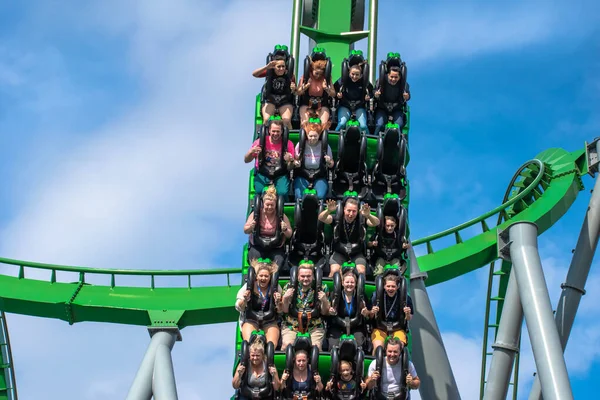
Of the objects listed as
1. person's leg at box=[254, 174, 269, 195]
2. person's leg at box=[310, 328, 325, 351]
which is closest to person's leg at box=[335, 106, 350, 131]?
person's leg at box=[254, 174, 269, 195]

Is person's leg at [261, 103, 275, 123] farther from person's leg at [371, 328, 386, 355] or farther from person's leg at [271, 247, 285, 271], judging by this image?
person's leg at [371, 328, 386, 355]

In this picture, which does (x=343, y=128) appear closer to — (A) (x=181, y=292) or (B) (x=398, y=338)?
(B) (x=398, y=338)

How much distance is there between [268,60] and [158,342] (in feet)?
8.91

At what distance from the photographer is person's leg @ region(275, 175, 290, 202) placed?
767cm

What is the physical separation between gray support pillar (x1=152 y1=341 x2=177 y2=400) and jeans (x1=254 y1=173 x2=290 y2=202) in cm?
180

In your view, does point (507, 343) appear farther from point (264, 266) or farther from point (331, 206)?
point (264, 266)

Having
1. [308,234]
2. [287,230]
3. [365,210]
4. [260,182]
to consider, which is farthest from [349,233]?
[260,182]

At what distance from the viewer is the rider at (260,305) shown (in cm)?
698

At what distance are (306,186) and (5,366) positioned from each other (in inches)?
185

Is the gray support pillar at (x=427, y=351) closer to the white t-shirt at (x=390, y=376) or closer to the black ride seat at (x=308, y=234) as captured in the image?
the black ride seat at (x=308, y=234)

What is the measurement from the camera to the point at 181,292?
405 inches

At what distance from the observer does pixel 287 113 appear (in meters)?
8.05

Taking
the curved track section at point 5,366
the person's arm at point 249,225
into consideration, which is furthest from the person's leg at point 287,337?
the curved track section at point 5,366

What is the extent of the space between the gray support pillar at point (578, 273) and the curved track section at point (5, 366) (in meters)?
5.18
